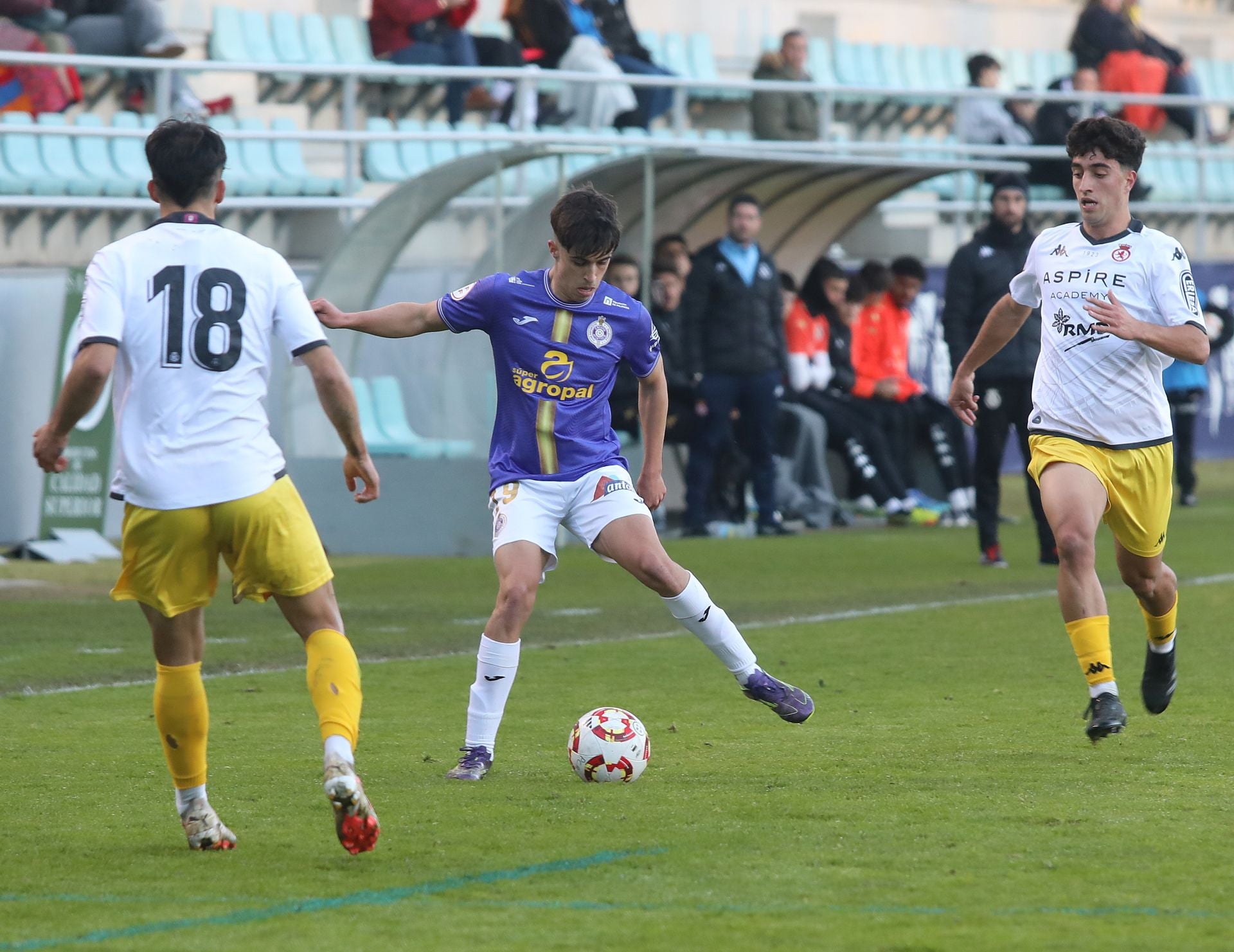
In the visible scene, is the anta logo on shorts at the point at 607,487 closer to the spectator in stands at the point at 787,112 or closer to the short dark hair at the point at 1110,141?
the short dark hair at the point at 1110,141

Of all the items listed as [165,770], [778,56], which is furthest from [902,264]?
[165,770]

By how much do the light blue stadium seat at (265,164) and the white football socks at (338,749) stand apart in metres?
12.4

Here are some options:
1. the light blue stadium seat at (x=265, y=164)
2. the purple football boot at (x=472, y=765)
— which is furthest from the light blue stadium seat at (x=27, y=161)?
the purple football boot at (x=472, y=765)

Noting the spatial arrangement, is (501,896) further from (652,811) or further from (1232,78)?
(1232,78)

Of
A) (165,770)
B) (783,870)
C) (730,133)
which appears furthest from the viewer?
(730,133)

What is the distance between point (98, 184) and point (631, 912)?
41.0ft

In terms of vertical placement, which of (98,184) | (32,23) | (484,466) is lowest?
(484,466)

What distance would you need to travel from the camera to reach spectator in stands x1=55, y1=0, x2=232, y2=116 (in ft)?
53.7

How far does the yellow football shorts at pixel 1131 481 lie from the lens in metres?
6.90

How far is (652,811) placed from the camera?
5758mm

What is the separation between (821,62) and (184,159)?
20.2m

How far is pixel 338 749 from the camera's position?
196 inches

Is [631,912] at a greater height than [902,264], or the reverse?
[631,912]

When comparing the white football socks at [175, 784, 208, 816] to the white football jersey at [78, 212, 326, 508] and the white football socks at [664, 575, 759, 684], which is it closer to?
the white football jersey at [78, 212, 326, 508]
